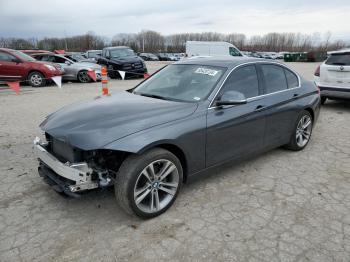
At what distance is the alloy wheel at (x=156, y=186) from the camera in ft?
10.4

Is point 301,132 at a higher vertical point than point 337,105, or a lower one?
higher

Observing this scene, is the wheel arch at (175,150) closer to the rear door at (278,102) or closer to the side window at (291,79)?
the rear door at (278,102)

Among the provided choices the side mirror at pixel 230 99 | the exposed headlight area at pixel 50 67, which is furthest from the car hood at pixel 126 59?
the side mirror at pixel 230 99

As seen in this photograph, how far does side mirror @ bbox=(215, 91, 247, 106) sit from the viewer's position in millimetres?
3611

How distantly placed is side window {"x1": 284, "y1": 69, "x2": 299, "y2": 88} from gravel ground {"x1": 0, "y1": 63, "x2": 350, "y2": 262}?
1.27 m

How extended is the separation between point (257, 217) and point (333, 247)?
772 mm

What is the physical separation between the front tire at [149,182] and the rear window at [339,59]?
266 inches

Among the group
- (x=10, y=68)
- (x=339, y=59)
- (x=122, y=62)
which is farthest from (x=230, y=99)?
(x=122, y=62)

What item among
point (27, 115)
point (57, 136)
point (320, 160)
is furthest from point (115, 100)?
point (27, 115)

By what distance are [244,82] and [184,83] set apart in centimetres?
84

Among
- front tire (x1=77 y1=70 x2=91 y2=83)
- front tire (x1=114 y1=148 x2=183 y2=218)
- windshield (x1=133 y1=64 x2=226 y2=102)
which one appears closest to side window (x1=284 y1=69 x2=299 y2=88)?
windshield (x1=133 y1=64 x2=226 y2=102)

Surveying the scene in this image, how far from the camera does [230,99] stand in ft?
11.9

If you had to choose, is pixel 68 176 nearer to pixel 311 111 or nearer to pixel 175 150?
pixel 175 150

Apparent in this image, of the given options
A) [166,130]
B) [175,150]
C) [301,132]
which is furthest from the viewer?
[301,132]
